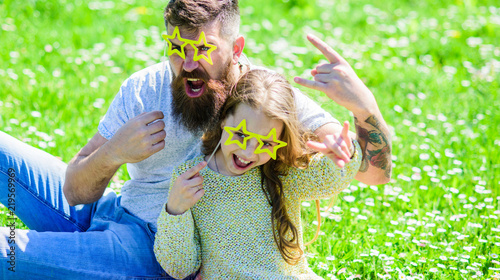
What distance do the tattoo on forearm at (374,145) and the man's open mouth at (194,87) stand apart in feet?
2.25

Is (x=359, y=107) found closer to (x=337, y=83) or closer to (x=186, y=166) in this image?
(x=337, y=83)

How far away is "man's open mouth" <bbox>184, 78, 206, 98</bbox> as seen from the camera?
2654 mm

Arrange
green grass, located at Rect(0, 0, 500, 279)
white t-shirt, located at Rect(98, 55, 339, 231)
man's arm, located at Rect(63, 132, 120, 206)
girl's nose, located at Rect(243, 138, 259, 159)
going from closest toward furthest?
1. girl's nose, located at Rect(243, 138, 259, 159)
2. man's arm, located at Rect(63, 132, 120, 206)
3. white t-shirt, located at Rect(98, 55, 339, 231)
4. green grass, located at Rect(0, 0, 500, 279)

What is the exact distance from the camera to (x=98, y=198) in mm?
2867

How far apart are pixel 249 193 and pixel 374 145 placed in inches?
22.1

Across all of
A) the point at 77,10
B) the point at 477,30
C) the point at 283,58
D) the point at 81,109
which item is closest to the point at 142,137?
the point at 81,109

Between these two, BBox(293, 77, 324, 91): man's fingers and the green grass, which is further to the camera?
the green grass

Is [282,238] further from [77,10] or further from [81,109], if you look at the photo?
[77,10]

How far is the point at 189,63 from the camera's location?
262 centimetres

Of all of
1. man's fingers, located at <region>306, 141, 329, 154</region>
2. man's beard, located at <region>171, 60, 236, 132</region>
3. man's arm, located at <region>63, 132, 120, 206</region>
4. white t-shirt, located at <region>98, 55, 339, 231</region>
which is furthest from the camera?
white t-shirt, located at <region>98, 55, 339, 231</region>

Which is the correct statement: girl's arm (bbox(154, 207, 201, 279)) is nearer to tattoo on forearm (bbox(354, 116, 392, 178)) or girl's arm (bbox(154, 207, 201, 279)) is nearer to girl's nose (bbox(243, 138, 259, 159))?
girl's nose (bbox(243, 138, 259, 159))

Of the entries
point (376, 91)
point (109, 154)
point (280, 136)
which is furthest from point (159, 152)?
point (376, 91)

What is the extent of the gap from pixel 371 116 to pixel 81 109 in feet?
9.37

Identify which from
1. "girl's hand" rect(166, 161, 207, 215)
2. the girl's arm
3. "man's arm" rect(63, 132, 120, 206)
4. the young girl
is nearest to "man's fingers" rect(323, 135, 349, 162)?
the young girl
